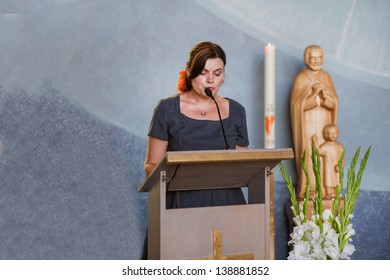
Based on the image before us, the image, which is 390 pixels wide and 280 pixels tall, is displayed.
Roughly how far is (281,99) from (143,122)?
1105mm

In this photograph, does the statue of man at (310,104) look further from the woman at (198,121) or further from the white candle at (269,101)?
the woman at (198,121)

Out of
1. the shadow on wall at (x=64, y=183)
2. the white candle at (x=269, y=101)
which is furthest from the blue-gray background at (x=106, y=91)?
the white candle at (x=269, y=101)

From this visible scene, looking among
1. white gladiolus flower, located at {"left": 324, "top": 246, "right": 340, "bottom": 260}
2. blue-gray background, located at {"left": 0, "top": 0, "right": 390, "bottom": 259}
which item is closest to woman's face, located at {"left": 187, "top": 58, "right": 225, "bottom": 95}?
white gladiolus flower, located at {"left": 324, "top": 246, "right": 340, "bottom": 260}

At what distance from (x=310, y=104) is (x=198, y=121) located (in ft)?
6.44

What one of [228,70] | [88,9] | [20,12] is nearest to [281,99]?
[228,70]

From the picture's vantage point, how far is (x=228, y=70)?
16.7ft

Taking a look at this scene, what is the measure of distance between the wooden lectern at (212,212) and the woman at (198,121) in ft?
0.90

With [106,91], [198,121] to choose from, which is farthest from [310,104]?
[198,121]

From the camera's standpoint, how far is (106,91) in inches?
188

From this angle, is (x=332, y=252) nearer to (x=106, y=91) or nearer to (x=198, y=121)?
(x=198, y=121)

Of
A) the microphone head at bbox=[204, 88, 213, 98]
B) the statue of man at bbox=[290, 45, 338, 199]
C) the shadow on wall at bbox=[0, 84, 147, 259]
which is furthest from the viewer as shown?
the statue of man at bbox=[290, 45, 338, 199]

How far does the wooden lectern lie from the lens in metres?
2.40

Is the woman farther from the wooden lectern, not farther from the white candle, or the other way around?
the white candle

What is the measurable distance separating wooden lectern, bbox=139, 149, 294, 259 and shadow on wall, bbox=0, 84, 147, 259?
6.90 ft
